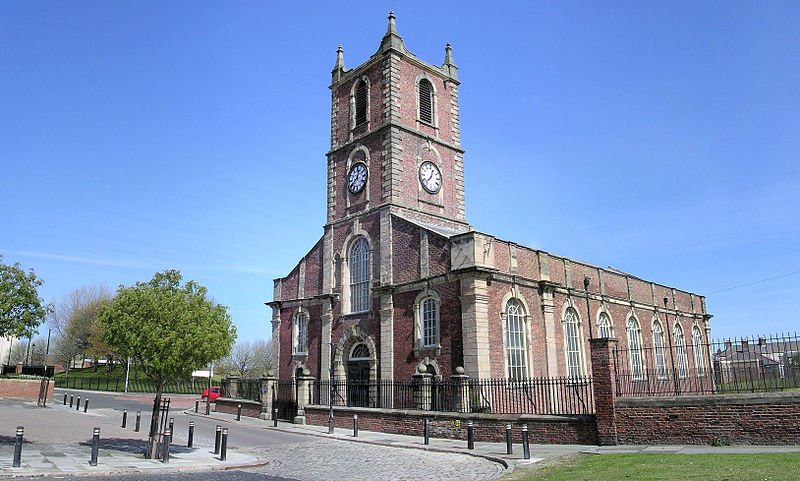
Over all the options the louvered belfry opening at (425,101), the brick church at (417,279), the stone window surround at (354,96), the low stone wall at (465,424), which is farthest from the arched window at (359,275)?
the louvered belfry opening at (425,101)

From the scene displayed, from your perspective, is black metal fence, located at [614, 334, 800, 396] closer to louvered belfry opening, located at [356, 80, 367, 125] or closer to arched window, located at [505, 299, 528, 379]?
arched window, located at [505, 299, 528, 379]

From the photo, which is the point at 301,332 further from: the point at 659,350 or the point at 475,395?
the point at 659,350

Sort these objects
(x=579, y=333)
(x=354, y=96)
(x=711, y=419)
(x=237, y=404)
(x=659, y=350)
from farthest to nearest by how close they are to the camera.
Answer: (x=659, y=350) < (x=354, y=96) < (x=237, y=404) < (x=579, y=333) < (x=711, y=419)

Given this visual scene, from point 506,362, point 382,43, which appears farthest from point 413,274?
point 382,43

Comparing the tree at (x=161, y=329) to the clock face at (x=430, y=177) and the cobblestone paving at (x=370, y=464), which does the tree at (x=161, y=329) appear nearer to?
the cobblestone paving at (x=370, y=464)

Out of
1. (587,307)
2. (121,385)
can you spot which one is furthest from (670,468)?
(121,385)

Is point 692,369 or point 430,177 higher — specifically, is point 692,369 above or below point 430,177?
below

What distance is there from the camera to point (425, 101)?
3234 centimetres

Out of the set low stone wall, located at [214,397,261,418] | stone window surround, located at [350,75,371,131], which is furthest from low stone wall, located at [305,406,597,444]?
stone window surround, located at [350,75,371,131]

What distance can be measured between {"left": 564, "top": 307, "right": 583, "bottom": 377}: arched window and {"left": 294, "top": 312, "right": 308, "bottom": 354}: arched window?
43.2 feet

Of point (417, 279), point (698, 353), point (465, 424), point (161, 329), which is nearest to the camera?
point (161, 329)

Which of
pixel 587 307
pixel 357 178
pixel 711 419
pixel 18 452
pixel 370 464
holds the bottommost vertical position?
pixel 370 464

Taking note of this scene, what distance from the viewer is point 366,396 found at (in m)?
27.3

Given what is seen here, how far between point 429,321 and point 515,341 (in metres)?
3.65
